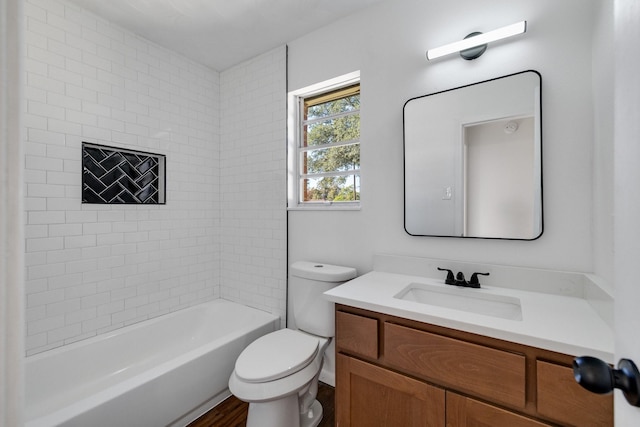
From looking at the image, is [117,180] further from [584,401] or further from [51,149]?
[584,401]

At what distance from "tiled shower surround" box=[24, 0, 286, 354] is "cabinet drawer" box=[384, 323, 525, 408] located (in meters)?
1.31

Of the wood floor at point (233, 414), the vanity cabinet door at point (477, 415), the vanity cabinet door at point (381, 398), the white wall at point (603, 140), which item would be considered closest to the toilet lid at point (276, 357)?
the vanity cabinet door at point (381, 398)

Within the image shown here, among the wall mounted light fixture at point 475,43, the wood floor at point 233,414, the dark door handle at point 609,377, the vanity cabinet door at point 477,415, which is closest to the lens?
the dark door handle at point 609,377

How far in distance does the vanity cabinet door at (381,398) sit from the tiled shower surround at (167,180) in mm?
1083

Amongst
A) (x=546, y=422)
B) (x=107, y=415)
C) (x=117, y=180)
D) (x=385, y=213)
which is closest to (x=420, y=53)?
(x=385, y=213)

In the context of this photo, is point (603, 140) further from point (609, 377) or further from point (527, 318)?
point (609, 377)

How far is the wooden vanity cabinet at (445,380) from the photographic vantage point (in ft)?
2.89

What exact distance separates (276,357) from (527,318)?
1.17 m

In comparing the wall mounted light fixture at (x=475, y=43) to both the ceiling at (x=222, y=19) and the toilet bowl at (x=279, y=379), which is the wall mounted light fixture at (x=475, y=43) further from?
A: the toilet bowl at (x=279, y=379)

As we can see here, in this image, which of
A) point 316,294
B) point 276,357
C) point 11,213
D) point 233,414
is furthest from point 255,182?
point 11,213

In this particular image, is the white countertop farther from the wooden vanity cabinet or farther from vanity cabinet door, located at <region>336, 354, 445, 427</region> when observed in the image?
vanity cabinet door, located at <region>336, 354, 445, 427</region>

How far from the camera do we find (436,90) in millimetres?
1643

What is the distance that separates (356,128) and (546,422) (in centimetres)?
182

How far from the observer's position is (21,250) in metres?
0.45
